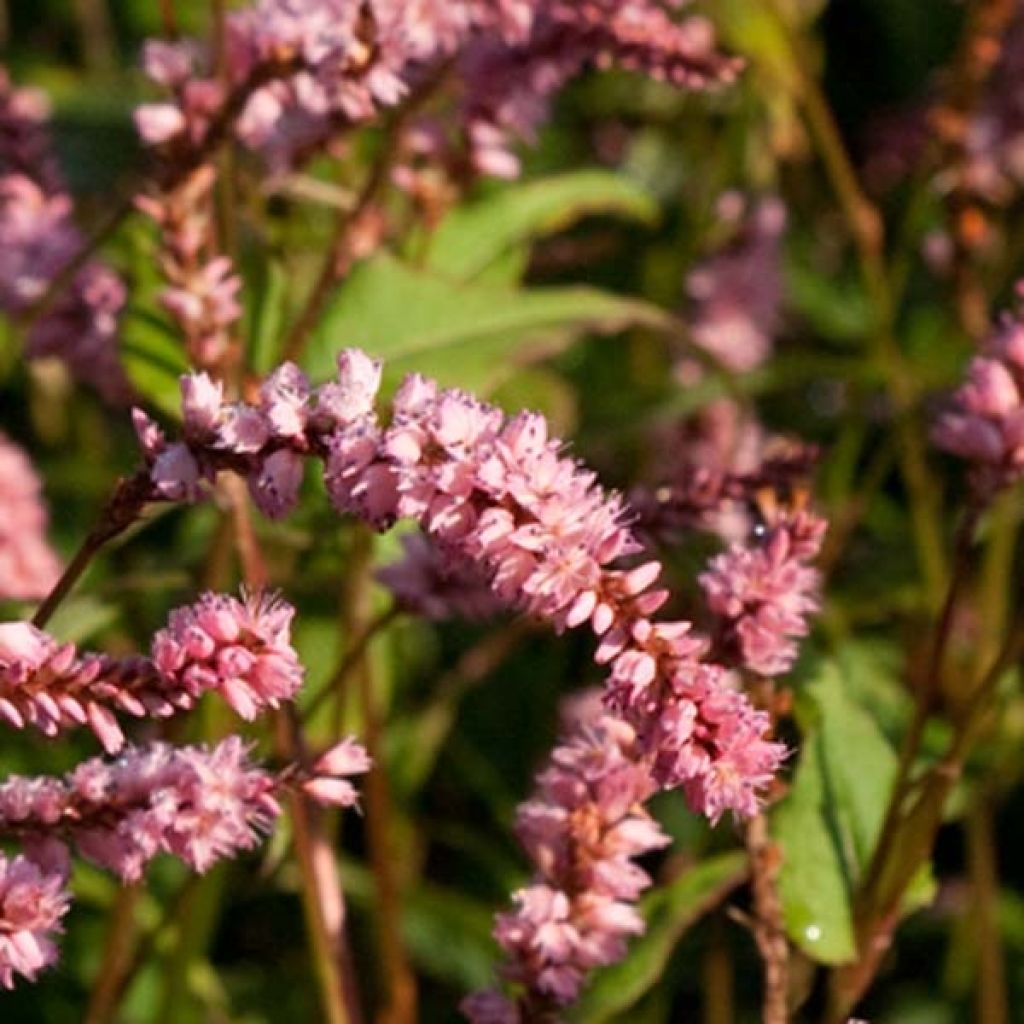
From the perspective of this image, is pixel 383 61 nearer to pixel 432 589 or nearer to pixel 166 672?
pixel 432 589

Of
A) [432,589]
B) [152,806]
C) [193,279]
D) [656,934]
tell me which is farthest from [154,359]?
[152,806]

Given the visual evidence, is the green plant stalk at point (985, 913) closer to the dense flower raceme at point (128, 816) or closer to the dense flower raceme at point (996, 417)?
the dense flower raceme at point (996, 417)

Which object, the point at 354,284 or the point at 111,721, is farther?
the point at 354,284

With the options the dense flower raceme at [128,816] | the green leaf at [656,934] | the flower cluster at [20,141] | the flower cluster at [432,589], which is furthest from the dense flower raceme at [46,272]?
the dense flower raceme at [128,816]

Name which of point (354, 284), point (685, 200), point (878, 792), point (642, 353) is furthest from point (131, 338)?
point (685, 200)

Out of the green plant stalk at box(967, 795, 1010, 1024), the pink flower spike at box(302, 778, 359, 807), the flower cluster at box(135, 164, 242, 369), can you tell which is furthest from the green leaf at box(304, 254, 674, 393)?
the pink flower spike at box(302, 778, 359, 807)

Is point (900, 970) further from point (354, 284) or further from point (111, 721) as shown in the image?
point (111, 721)

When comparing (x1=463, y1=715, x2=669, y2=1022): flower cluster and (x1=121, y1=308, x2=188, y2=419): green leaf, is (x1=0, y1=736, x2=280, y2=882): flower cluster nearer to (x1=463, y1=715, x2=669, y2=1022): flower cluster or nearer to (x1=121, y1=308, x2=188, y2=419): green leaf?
(x1=463, y1=715, x2=669, y2=1022): flower cluster
